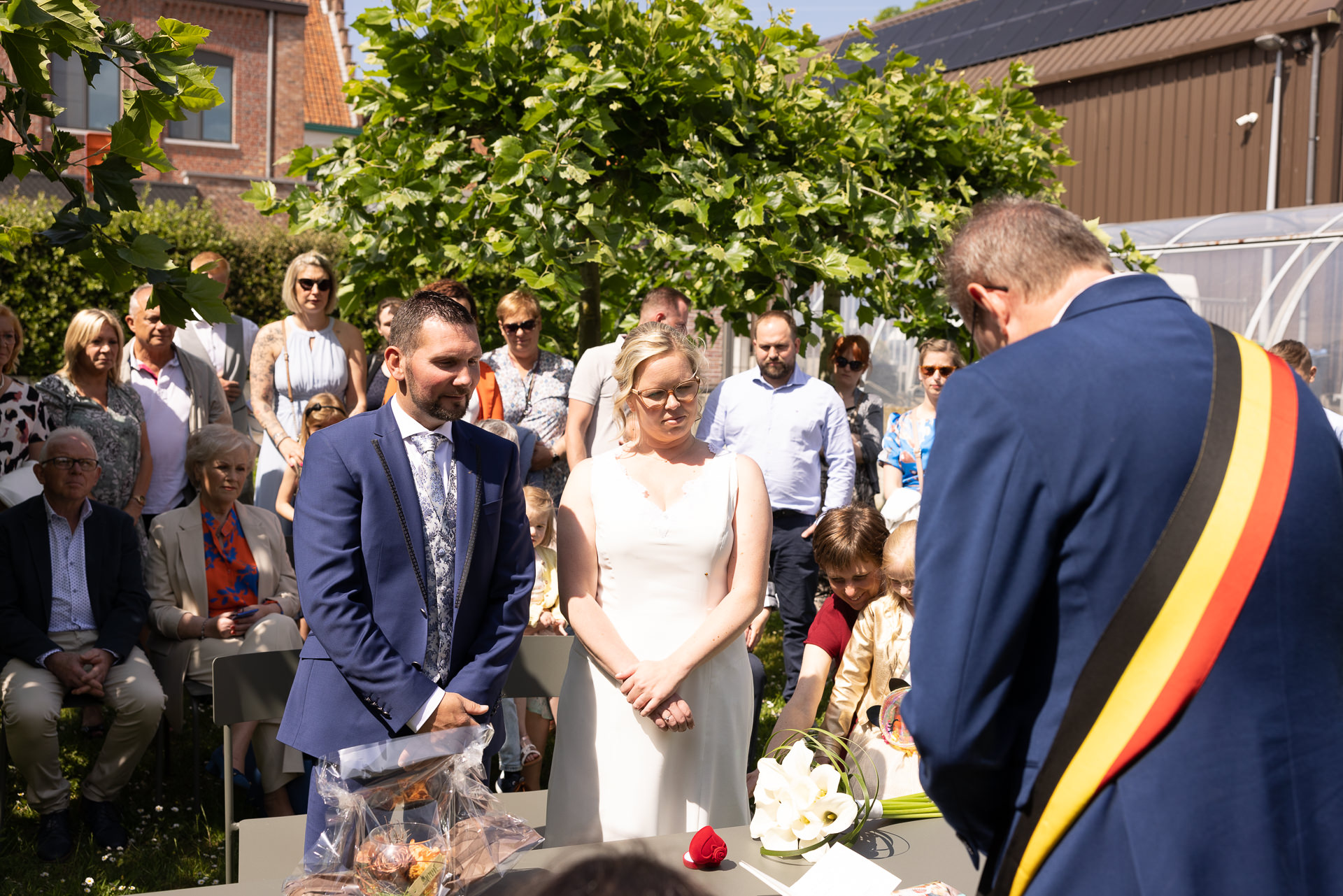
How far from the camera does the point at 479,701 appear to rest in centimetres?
271

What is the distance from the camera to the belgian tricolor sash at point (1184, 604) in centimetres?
137

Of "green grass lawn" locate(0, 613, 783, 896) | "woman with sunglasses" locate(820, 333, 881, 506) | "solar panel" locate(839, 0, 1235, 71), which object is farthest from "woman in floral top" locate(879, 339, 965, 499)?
"solar panel" locate(839, 0, 1235, 71)

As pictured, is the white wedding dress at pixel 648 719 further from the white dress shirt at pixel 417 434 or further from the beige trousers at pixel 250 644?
the beige trousers at pixel 250 644

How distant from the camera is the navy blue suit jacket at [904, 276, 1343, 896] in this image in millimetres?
1397

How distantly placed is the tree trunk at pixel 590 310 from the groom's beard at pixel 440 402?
11.0 feet

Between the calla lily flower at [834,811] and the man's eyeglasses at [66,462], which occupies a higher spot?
the man's eyeglasses at [66,462]

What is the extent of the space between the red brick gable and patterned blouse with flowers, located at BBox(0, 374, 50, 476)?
2449 cm

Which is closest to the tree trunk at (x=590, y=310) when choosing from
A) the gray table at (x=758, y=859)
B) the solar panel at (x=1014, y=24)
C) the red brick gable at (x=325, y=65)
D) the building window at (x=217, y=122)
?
the gray table at (x=758, y=859)

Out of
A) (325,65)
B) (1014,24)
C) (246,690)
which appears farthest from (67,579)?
(325,65)

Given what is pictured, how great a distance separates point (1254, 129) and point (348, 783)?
53.1 ft

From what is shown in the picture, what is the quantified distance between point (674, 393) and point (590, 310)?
319cm

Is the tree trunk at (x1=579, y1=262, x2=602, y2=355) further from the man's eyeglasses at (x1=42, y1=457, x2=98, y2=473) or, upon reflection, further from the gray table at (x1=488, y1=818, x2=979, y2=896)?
the gray table at (x1=488, y1=818, x2=979, y2=896)

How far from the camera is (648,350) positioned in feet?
9.64

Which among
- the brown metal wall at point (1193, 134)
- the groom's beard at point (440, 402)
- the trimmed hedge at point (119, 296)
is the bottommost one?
the groom's beard at point (440, 402)
